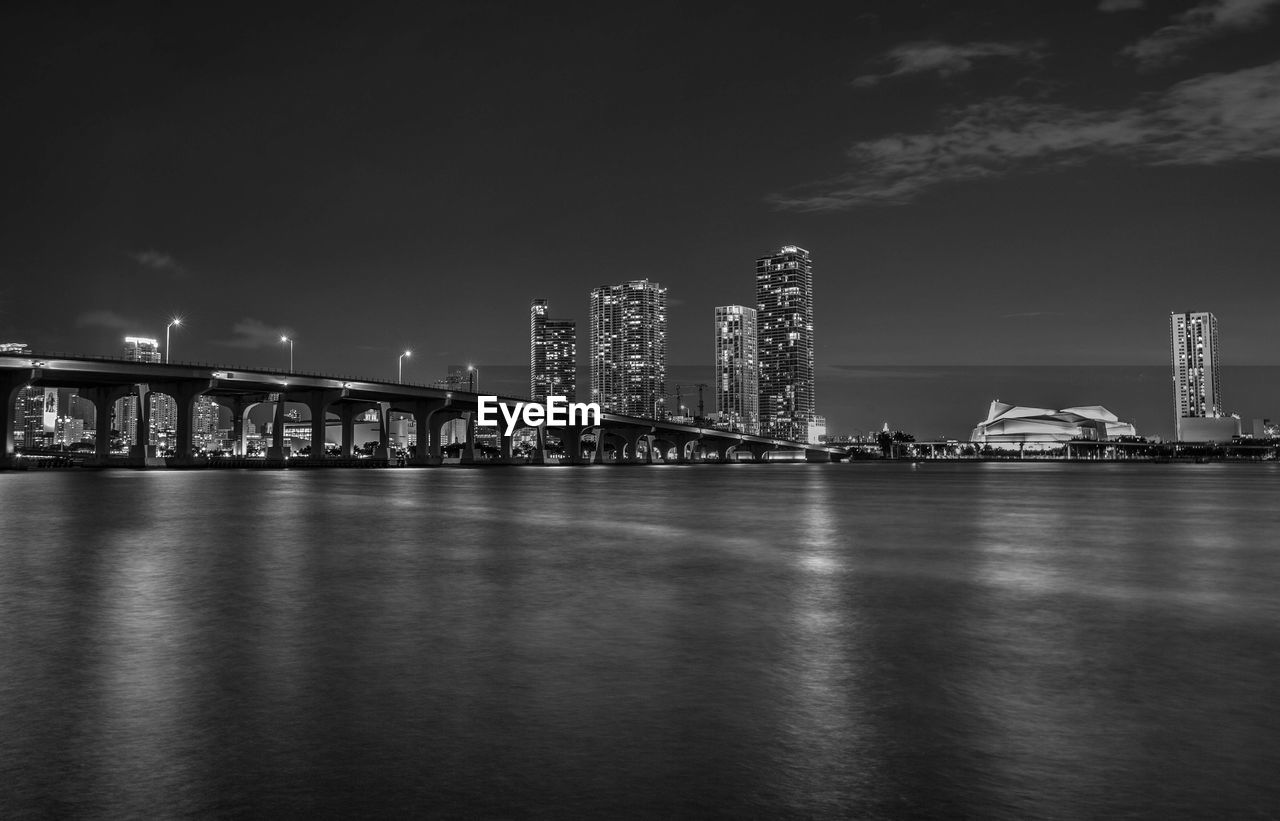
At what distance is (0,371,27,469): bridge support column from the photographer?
3519 inches

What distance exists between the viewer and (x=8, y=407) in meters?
90.4

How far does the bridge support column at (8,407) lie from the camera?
89375 mm

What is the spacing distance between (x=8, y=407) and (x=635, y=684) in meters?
105

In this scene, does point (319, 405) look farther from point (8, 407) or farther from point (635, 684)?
point (635, 684)

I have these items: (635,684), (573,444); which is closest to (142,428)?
(573,444)

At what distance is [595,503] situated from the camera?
45.7m

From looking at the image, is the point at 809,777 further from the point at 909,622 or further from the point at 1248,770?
the point at 909,622

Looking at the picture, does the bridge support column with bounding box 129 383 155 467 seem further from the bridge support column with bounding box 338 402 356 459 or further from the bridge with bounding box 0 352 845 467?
the bridge support column with bounding box 338 402 356 459

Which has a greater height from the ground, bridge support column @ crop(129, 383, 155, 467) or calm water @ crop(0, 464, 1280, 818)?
bridge support column @ crop(129, 383, 155, 467)

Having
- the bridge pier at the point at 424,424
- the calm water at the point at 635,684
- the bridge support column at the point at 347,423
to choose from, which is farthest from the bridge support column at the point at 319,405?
the calm water at the point at 635,684

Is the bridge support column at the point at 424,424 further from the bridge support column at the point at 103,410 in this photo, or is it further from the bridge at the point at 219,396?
the bridge support column at the point at 103,410

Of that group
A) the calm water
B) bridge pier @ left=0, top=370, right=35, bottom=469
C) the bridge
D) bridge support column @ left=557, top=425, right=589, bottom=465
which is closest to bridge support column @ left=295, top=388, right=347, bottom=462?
the bridge

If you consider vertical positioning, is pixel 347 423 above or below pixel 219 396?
below

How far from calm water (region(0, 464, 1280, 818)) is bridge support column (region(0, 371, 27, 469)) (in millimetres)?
84696
